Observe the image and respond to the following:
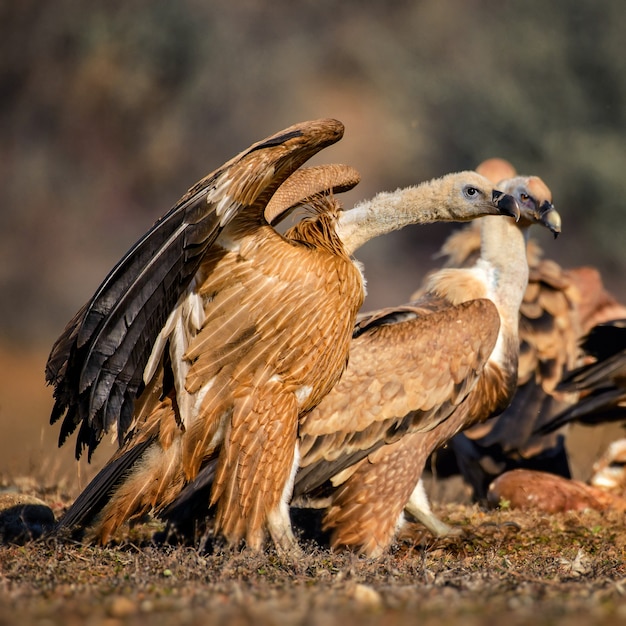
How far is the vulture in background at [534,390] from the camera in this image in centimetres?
729

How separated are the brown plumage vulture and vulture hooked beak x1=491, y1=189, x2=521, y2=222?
0.51 meters

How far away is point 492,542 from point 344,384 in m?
1.10

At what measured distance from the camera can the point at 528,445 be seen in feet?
24.0

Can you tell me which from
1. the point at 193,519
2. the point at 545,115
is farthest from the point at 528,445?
the point at 545,115

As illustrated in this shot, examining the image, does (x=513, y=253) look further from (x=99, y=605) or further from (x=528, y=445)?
(x=99, y=605)

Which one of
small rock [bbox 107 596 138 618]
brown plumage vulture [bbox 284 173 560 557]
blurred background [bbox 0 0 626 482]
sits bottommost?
small rock [bbox 107 596 138 618]

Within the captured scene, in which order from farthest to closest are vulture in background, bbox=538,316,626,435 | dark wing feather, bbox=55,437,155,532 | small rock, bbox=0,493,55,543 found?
vulture in background, bbox=538,316,626,435
small rock, bbox=0,493,55,543
dark wing feather, bbox=55,437,155,532

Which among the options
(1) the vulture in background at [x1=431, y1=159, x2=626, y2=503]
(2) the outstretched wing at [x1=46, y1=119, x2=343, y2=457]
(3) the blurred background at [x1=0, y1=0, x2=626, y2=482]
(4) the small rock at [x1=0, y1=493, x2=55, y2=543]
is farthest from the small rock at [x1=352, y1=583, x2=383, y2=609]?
(3) the blurred background at [x1=0, y1=0, x2=626, y2=482]

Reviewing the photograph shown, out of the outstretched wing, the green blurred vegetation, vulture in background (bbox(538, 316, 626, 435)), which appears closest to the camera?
the outstretched wing

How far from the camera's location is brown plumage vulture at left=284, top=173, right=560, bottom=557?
17.3 feet

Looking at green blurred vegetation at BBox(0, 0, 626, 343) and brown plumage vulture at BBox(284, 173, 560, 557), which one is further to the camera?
green blurred vegetation at BBox(0, 0, 626, 343)

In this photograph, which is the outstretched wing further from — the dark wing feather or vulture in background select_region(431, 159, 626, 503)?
vulture in background select_region(431, 159, 626, 503)

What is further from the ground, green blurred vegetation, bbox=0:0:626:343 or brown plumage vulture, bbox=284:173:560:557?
green blurred vegetation, bbox=0:0:626:343

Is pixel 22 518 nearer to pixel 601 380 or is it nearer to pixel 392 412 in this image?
pixel 392 412
